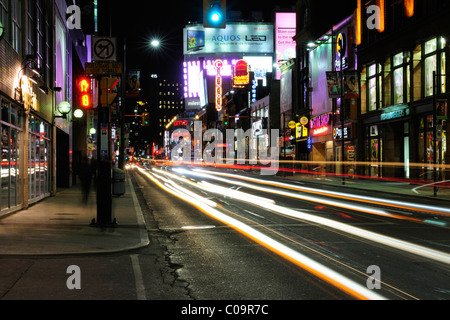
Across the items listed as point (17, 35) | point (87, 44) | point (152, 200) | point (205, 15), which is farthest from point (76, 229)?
point (87, 44)

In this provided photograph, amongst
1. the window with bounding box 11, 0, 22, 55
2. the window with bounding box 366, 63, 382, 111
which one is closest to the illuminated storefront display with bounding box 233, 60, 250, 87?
the window with bounding box 366, 63, 382, 111

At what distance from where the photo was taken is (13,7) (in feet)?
53.3

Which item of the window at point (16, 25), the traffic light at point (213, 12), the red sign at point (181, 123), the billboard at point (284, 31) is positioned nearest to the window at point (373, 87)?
the window at point (16, 25)

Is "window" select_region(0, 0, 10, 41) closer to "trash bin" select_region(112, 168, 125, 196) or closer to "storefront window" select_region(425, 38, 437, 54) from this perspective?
"trash bin" select_region(112, 168, 125, 196)

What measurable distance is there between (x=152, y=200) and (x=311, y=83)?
3501cm

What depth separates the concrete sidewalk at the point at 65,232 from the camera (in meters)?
9.56

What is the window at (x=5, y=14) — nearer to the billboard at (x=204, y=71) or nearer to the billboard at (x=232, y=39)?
the billboard at (x=204, y=71)

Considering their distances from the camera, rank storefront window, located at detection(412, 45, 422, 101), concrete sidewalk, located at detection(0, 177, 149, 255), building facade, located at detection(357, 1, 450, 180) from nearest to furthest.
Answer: concrete sidewalk, located at detection(0, 177, 149, 255) < building facade, located at detection(357, 1, 450, 180) < storefront window, located at detection(412, 45, 422, 101)

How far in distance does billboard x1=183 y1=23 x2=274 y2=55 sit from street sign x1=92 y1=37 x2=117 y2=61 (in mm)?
118435

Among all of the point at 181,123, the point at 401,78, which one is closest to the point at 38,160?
the point at 401,78

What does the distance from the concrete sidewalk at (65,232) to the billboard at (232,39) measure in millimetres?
116355

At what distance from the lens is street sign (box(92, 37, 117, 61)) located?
12945mm

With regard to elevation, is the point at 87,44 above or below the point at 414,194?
above

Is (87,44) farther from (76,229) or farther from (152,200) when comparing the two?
(76,229)
